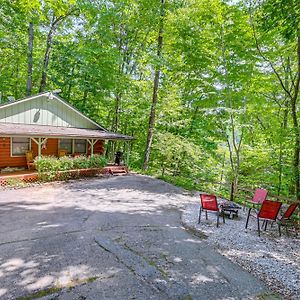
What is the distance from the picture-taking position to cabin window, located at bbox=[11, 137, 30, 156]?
42.6 feet

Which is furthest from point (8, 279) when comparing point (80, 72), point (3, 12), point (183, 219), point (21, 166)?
point (80, 72)

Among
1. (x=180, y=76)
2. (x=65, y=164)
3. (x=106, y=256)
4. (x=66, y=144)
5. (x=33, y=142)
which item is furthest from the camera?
(x=180, y=76)

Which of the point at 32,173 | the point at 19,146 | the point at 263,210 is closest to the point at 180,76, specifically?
the point at 19,146

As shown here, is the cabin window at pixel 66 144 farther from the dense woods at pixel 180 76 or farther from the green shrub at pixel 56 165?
the dense woods at pixel 180 76

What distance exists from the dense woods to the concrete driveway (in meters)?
5.18

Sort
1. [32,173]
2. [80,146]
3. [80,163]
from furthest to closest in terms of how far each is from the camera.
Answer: [80,146] → [80,163] → [32,173]

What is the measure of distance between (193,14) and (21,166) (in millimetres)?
11926

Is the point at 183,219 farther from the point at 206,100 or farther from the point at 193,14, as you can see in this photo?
the point at 193,14

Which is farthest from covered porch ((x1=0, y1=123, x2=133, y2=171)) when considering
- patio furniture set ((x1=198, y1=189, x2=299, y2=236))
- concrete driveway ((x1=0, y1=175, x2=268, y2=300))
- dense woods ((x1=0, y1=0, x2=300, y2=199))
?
patio furniture set ((x1=198, y1=189, x2=299, y2=236))

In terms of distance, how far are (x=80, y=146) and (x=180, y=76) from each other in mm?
8549

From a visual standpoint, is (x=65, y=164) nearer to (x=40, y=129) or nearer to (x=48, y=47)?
(x=40, y=129)

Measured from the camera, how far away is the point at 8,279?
152 inches

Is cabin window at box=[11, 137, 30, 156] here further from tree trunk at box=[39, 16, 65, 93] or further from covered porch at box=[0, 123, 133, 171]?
tree trunk at box=[39, 16, 65, 93]

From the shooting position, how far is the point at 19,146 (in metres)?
13.3
